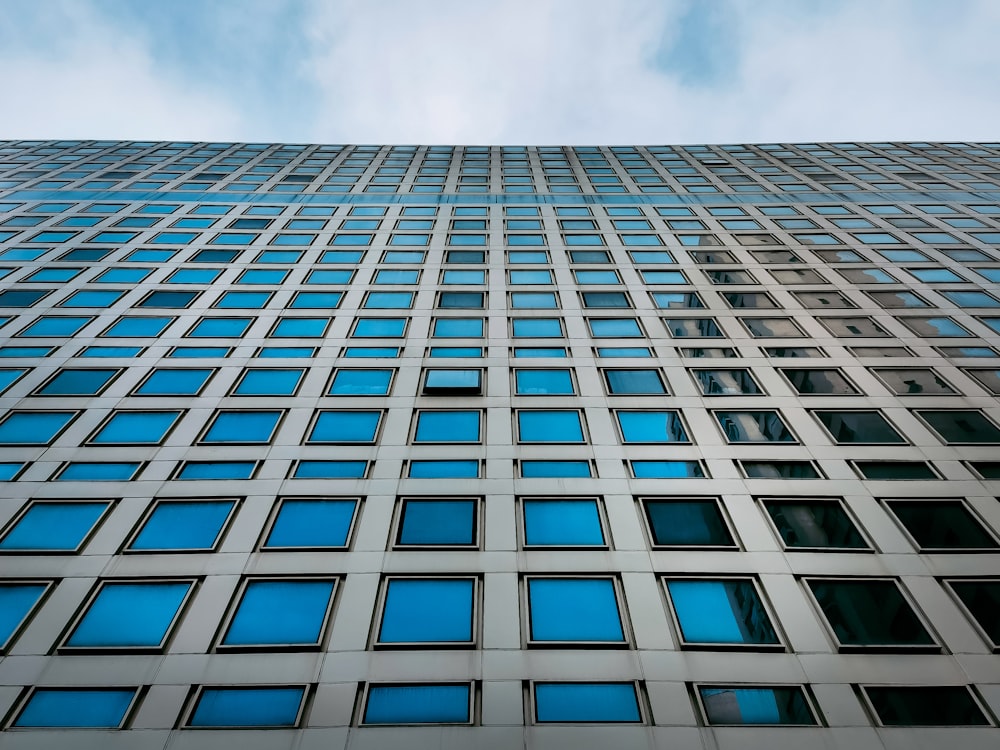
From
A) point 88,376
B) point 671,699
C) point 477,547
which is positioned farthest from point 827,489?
point 88,376

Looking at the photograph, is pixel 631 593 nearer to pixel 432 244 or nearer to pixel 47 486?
pixel 47 486

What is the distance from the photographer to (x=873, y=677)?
1088 centimetres

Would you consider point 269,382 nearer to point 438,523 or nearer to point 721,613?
point 438,523

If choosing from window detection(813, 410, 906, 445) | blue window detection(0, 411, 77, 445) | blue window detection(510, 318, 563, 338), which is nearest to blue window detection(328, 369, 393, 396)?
blue window detection(510, 318, 563, 338)

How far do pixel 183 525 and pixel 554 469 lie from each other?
9.64 m

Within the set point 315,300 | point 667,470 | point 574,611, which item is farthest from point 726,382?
point 315,300

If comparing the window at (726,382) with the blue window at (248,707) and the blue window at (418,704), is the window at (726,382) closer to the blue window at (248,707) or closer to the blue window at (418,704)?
the blue window at (418,704)

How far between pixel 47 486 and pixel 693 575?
16.5m

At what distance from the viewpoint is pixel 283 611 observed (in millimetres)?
12180

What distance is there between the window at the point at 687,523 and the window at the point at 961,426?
800cm

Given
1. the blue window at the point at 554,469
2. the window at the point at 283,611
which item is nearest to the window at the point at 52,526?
the window at the point at 283,611

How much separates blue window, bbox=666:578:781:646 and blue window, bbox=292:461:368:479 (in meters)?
8.55

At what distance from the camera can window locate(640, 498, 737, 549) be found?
13.8m

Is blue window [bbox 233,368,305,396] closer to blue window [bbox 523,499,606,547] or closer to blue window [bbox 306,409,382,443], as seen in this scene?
blue window [bbox 306,409,382,443]
